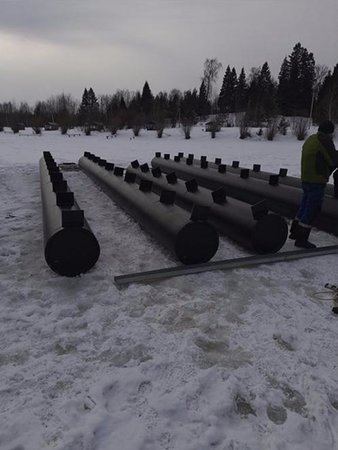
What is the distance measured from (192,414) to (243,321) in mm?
1210

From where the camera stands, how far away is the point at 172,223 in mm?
4711

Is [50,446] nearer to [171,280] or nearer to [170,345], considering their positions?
[170,345]

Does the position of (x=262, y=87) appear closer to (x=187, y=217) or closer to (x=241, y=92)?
(x=241, y=92)

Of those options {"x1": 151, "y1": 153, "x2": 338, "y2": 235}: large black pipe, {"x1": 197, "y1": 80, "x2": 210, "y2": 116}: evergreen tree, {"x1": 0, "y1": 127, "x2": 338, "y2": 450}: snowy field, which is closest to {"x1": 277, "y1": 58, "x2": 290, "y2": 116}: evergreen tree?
{"x1": 197, "y1": 80, "x2": 210, "y2": 116}: evergreen tree

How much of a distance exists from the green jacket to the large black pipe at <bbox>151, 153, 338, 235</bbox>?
1.14 metres

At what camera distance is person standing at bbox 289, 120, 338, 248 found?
195 inches

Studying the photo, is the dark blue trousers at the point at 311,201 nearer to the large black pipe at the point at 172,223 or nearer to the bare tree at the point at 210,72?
the large black pipe at the point at 172,223

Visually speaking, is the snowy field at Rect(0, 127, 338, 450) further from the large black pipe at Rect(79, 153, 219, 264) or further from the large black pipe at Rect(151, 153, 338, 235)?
the large black pipe at Rect(151, 153, 338, 235)

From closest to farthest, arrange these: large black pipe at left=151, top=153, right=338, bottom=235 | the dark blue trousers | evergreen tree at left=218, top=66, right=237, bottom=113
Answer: the dark blue trousers → large black pipe at left=151, top=153, right=338, bottom=235 → evergreen tree at left=218, top=66, right=237, bottom=113

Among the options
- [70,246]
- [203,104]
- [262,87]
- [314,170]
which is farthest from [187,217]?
[203,104]

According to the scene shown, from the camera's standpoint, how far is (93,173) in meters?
10.3

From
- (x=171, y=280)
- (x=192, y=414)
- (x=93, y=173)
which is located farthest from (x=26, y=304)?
(x=93, y=173)

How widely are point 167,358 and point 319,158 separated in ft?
11.9

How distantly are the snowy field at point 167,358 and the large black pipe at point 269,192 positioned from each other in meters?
1.57
